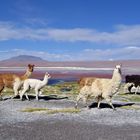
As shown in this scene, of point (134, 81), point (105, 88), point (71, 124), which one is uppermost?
point (134, 81)

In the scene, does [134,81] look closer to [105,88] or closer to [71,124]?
[105,88]

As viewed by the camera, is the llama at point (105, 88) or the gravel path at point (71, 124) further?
the llama at point (105, 88)

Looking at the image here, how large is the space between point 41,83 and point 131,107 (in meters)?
6.83

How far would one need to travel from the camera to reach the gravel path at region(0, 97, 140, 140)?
53.0ft

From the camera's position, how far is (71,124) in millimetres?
18625

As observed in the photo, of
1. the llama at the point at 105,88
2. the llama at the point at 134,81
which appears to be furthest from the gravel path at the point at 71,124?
the llama at the point at 134,81

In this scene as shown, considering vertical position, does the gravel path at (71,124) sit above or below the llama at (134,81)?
below

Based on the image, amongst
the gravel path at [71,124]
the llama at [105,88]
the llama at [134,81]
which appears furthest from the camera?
the llama at [134,81]

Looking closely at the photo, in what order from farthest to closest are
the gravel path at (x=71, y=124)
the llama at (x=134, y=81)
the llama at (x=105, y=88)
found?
the llama at (x=134, y=81) < the llama at (x=105, y=88) < the gravel path at (x=71, y=124)

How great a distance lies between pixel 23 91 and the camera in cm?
2702

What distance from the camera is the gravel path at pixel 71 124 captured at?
16142 mm

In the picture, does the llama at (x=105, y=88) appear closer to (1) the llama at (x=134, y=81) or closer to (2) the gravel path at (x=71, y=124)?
(2) the gravel path at (x=71, y=124)

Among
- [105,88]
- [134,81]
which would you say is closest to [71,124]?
[105,88]

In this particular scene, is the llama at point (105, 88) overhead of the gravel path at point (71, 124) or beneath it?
overhead
